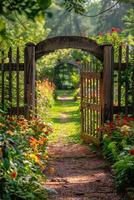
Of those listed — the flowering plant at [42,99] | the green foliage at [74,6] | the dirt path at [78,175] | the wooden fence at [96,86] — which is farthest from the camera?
the flowering plant at [42,99]

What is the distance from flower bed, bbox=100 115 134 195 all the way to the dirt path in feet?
0.72

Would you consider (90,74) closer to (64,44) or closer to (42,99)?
(64,44)

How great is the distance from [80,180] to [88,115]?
3.98m

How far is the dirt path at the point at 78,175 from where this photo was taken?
628 centimetres

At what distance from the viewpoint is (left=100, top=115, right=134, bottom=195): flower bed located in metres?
5.94

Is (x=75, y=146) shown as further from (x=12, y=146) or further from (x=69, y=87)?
(x=69, y=87)

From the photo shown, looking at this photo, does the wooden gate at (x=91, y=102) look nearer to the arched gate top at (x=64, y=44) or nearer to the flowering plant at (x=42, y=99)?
the arched gate top at (x=64, y=44)

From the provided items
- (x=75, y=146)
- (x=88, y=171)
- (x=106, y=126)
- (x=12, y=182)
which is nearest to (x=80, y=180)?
(x=88, y=171)

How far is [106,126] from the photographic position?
9.23 m

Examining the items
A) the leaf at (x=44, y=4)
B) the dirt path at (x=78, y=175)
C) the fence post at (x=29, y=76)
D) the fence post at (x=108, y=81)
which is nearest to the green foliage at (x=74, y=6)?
the dirt path at (x=78, y=175)

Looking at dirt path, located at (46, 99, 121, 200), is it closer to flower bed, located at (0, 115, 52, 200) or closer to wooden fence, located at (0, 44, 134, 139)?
flower bed, located at (0, 115, 52, 200)

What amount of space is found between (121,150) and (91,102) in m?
3.28

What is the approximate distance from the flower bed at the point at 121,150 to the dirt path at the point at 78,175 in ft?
0.72

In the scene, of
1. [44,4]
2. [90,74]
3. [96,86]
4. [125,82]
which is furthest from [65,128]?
[44,4]
